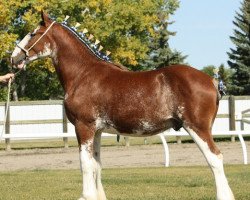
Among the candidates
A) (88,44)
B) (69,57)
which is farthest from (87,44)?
(69,57)

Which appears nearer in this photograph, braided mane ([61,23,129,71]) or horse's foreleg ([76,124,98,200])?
horse's foreleg ([76,124,98,200])

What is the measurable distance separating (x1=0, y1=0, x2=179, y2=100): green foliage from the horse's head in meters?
30.9

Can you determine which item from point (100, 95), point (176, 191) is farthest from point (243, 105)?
point (100, 95)

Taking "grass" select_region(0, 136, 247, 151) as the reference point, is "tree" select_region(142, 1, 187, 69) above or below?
above

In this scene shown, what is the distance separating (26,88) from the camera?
54.9 metres

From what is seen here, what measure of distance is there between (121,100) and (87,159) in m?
1.02

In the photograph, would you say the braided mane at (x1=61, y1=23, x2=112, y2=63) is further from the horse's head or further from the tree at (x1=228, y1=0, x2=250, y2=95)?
the tree at (x1=228, y1=0, x2=250, y2=95)

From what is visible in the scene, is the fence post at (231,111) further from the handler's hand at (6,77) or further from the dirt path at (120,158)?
the handler's hand at (6,77)

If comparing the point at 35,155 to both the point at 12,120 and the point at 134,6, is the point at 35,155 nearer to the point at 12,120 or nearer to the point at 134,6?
the point at 12,120

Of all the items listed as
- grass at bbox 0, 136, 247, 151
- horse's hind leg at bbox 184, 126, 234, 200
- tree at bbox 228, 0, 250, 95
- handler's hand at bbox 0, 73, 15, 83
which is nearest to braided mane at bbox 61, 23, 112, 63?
handler's hand at bbox 0, 73, 15, 83

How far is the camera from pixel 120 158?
22.9 m

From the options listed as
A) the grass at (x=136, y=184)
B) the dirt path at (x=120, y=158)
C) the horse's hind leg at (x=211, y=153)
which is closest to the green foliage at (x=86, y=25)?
the dirt path at (x=120, y=158)

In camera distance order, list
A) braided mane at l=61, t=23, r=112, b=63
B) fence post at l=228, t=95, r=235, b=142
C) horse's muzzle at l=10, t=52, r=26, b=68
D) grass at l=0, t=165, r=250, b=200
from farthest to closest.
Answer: fence post at l=228, t=95, r=235, b=142 < grass at l=0, t=165, r=250, b=200 < braided mane at l=61, t=23, r=112, b=63 < horse's muzzle at l=10, t=52, r=26, b=68

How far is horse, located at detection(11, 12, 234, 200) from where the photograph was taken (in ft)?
32.0
